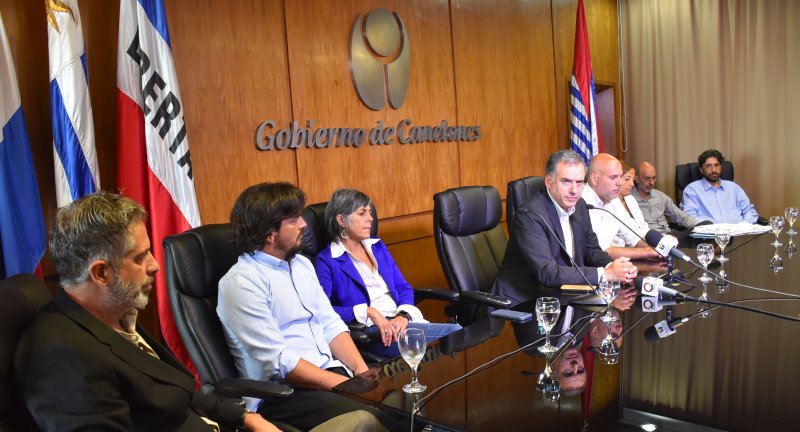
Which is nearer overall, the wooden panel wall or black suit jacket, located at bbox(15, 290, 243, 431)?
black suit jacket, located at bbox(15, 290, 243, 431)

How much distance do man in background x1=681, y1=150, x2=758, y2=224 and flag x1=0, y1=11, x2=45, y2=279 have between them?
454 cm

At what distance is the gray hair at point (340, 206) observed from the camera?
259 cm

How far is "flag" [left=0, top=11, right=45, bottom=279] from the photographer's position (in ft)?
7.34

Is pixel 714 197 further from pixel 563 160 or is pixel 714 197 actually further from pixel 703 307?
pixel 703 307

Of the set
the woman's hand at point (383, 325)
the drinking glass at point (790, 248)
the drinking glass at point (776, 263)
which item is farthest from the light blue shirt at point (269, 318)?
the drinking glass at point (790, 248)

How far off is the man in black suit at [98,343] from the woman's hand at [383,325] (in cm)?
108

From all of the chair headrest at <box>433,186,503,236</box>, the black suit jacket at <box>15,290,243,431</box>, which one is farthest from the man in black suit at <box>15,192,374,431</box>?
the chair headrest at <box>433,186,503,236</box>

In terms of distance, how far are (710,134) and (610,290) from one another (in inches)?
190

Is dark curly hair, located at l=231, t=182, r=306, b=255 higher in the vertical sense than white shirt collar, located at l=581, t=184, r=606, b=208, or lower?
higher

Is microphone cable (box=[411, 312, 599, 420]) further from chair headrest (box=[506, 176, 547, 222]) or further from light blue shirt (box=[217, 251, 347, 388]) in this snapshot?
chair headrest (box=[506, 176, 547, 222])

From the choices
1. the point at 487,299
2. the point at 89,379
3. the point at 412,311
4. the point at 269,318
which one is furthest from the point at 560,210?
the point at 89,379

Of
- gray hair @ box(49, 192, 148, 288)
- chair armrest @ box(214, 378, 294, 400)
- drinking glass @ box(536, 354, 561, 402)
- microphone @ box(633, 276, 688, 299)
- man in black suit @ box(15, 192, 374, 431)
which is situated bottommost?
chair armrest @ box(214, 378, 294, 400)

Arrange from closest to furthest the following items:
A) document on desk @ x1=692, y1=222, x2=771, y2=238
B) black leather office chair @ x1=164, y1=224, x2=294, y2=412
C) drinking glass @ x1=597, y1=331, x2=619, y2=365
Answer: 1. drinking glass @ x1=597, y1=331, x2=619, y2=365
2. black leather office chair @ x1=164, y1=224, x2=294, y2=412
3. document on desk @ x1=692, y1=222, x2=771, y2=238

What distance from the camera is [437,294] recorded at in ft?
9.18
